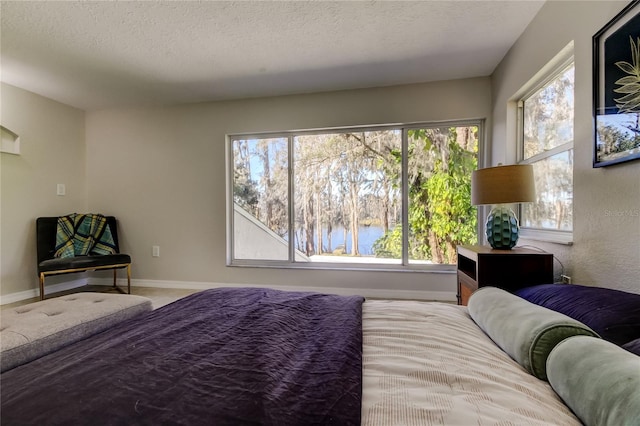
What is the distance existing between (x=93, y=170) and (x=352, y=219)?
11.8ft

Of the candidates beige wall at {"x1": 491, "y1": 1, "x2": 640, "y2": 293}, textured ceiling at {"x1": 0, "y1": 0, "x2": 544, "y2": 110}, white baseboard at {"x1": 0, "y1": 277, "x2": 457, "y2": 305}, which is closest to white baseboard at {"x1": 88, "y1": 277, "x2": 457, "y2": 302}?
white baseboard at {"x1": 0, "y1": 277, "x2": 457, "y2": 305}

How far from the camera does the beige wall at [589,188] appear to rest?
1290 millimetres

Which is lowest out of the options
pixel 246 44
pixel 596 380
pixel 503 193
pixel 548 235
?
pixel 596 380

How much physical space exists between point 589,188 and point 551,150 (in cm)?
63

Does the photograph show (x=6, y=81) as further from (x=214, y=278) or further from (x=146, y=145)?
(x=214, y=278)

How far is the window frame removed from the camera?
1.83 metres

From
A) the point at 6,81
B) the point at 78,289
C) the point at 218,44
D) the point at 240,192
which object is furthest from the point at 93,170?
the point at 218,44

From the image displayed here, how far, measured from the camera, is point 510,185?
1864mm

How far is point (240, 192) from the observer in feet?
12.0

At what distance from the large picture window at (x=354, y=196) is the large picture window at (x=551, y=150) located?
731 mm

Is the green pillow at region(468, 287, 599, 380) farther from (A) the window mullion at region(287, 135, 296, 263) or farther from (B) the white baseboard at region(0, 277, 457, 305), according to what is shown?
(A) the window mullion at region(287, 135, 296, 263)

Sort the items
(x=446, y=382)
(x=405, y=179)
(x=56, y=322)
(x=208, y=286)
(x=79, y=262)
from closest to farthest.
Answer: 1. (x=446, y=382)
2. (x=56, y=322)
3. (x=79, y=262)
4. (x=405, y=179)
5. (x=208, y=286)

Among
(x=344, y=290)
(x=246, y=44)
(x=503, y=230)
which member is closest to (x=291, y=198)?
(x=344, y=290)

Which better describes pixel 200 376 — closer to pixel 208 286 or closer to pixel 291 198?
pixel 291 198
